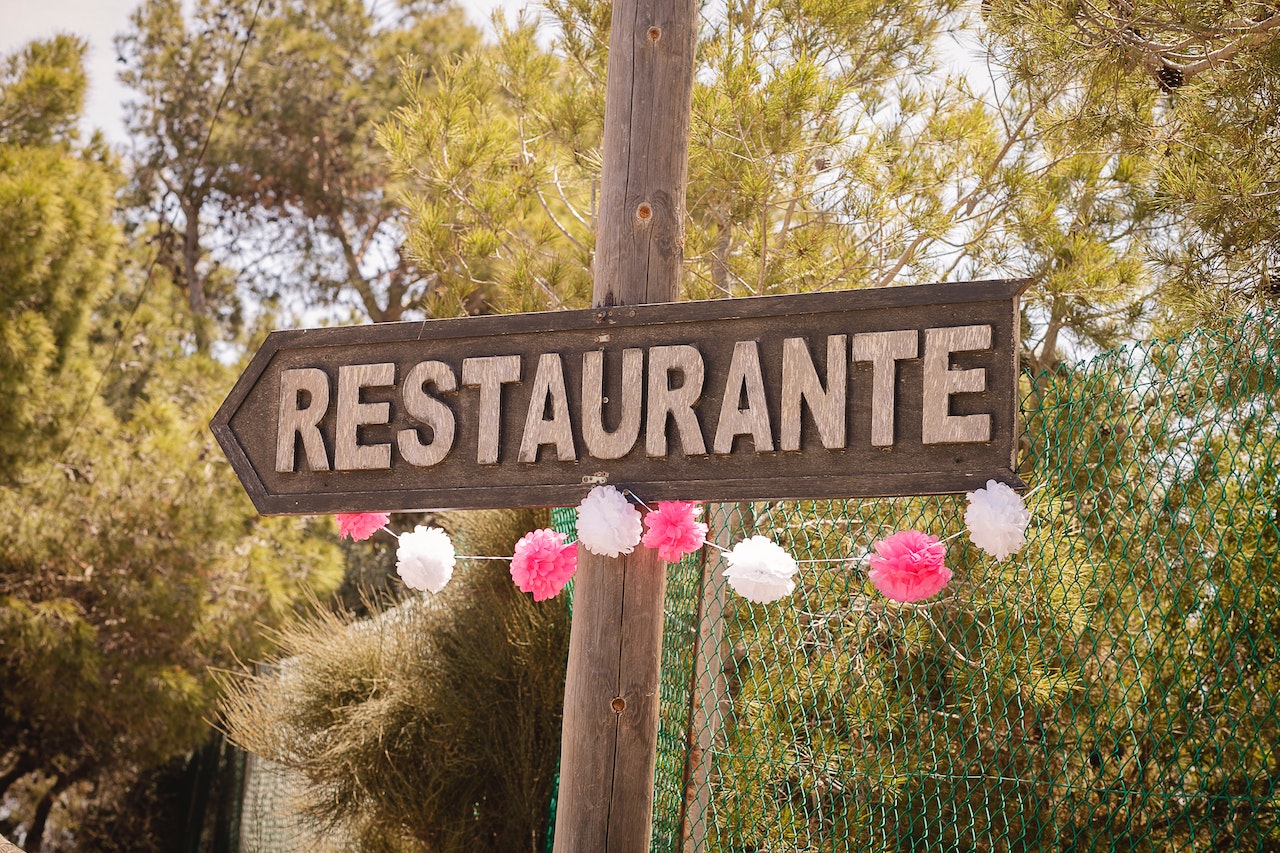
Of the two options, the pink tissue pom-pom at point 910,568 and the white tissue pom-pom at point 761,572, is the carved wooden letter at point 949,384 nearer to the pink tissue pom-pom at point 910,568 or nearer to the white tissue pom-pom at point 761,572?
the pink tissue pom-pom at point 910,568

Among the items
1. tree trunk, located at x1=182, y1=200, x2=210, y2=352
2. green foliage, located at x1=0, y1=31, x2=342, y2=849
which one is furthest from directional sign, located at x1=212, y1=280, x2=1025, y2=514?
tree trunk, located at x1=182, y1=200, x2=210, y2=352

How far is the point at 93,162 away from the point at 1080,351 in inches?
297

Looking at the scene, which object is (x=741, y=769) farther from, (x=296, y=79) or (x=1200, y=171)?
(x=296, y=79)

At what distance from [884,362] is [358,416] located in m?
1.12

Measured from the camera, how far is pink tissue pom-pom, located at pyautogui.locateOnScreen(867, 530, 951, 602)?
2.00 m

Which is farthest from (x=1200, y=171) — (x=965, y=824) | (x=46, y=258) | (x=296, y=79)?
(x=296, y=79)

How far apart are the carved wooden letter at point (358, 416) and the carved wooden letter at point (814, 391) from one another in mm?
863

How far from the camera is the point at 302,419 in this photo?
7.91 ft

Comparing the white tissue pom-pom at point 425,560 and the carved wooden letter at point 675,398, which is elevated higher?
the carved wooden letter at point 675,398

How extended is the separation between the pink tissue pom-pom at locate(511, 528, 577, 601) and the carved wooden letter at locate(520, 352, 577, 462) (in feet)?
0.80

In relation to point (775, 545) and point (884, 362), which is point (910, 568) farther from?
point (884, 362)

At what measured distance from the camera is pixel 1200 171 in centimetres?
315

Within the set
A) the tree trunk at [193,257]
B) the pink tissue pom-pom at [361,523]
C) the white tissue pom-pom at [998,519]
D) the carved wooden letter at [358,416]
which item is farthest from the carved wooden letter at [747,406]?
the tree trunk at [193,257]

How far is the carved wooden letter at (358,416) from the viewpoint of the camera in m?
2.34
